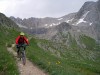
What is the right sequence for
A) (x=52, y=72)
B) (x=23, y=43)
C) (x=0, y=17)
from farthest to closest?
(x=0, y=17) → (x=23, y=43) → (x=52, y=72)

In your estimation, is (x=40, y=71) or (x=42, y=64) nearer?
(x=40, y=71)

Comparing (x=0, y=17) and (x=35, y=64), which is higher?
(x=0, y=17)

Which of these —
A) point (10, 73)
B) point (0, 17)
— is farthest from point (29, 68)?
point (0, 17)

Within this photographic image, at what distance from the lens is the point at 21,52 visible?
28484 mm

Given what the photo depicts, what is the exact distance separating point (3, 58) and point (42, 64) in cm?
384

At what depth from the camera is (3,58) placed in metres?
28.3

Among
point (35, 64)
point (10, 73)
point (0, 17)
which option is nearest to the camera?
point (10, 73)

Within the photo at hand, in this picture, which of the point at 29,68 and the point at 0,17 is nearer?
the point at 29,68

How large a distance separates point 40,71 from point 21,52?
11.6 feet

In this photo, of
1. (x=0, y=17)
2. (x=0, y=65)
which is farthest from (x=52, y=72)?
(x=0, y=17)

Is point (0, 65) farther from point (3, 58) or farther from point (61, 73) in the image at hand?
point (61, 73)

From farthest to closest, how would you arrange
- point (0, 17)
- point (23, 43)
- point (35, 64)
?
1. point (0, 17)
2. point (35, 64)
3. point (23, 43)

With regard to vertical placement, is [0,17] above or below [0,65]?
above

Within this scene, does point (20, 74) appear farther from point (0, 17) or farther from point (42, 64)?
point (0, 17)
